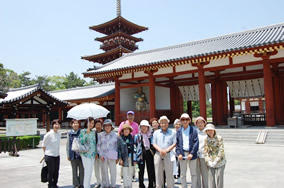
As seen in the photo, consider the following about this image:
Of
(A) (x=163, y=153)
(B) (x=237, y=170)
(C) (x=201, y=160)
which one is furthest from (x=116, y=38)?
(C) (x=201, y=160)

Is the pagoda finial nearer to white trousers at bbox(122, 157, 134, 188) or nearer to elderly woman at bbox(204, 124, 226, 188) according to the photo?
white trousers at bbox(122, 157, 134, 188)

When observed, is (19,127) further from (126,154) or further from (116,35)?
(116,35)

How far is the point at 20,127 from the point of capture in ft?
35.0

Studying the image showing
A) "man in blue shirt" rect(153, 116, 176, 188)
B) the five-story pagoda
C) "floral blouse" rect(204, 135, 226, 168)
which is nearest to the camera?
"floral blouse" rect(204, 135, 226, 168)

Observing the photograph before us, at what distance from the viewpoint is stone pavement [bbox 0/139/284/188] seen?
5.17 metres

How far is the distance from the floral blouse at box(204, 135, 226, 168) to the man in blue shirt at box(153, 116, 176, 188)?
662mm

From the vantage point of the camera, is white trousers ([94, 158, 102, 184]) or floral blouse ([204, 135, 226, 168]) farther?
white trousers ([94, 158, 102, 184])

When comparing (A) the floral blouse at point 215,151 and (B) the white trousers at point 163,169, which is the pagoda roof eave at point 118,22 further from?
(A) the floral blouse at point 215,151

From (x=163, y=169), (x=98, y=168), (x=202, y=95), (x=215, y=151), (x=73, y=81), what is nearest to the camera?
(x=215, y=151)

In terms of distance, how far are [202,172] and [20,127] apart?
28.6ft

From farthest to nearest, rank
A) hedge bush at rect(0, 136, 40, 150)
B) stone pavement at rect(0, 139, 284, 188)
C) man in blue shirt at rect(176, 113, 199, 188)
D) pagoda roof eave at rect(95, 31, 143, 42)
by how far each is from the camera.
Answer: pagoda roof eave at rect(95, 31, 143, 42) → hedge bush at rect(0, 136, 40, 150) → stone pavement at rect(0, 139, 284, 188) → man in blue shirt at rect(176, 113, 199, 188)

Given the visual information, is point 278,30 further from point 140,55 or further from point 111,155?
point 111,155

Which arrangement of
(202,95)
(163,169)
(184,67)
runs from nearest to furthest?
(163,169) < (202,95) < (184,67)

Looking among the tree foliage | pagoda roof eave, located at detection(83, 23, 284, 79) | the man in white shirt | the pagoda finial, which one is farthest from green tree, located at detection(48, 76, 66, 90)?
the man in white shirt
